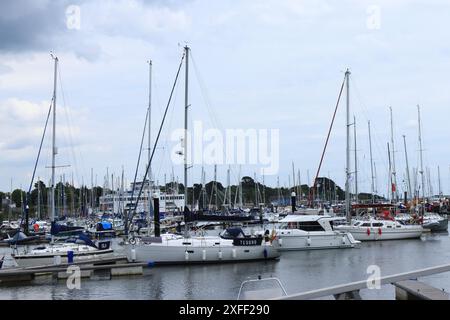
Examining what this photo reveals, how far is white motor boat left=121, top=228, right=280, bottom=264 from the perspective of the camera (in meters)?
37.1

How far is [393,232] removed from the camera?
58.7 meters

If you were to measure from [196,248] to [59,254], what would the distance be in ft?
30.8

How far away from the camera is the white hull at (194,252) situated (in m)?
37.0

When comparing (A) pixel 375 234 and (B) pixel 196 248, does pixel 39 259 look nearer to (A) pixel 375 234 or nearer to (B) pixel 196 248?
(B) pixel 196 248

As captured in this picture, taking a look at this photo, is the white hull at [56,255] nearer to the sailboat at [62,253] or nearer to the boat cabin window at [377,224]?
the sailboat at [62,253]

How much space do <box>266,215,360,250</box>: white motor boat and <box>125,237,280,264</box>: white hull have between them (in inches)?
340

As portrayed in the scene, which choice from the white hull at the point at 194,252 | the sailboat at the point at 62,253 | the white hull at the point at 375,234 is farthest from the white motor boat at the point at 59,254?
the white hull at the point at 375,234

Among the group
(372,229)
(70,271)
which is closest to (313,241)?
(372,229)

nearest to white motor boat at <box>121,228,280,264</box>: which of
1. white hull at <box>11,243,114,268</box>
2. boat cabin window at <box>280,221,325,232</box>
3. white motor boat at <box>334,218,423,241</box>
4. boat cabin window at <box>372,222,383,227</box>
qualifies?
white hull at <box>11,243,114,268</box>

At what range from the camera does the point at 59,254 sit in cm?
3716

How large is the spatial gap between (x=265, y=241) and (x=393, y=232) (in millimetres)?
23065

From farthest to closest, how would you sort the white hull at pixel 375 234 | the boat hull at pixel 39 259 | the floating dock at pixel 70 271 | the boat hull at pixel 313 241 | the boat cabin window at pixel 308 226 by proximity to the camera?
1. the white hull at pixel 375 234
2. the boat cabin window at pixel 308 226
3. the boat hull at pixel 313 241
4. the boat hull at pixel 39 259
5. the floating dock at pixel 70 271

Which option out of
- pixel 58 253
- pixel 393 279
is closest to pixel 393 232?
pixel 58 253
